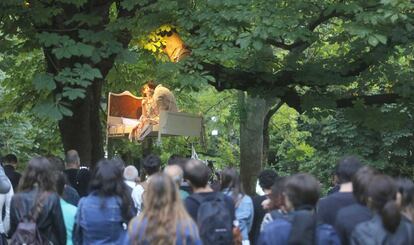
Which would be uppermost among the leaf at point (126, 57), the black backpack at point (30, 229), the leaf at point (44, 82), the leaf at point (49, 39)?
the leaf at point (49, 39)

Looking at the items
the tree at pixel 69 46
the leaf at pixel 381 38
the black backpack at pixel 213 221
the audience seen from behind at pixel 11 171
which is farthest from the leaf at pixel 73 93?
the black backpack at pixel 213 221

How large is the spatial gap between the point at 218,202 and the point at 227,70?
24.5ft

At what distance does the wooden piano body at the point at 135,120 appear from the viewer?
42.0 ft

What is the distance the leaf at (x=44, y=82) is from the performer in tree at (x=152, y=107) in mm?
2809

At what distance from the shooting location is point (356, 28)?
9.89m

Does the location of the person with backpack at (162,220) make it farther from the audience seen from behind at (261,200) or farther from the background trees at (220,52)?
the background trees at (220,52)

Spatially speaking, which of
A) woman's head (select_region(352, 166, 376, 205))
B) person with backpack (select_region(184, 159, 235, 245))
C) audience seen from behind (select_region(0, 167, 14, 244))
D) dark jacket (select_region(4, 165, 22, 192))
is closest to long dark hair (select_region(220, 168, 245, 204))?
person with backpack (select_region(184, 159, 235, 245))

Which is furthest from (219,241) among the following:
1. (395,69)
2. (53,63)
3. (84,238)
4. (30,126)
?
(30,126)

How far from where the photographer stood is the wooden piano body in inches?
504

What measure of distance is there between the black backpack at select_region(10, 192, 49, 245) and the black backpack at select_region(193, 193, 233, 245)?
58.0 inches

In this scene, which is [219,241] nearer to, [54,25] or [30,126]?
[54,25]

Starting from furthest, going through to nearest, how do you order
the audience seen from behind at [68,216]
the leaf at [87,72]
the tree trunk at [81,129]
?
the tree trunk at [81,129], the leaf at [87,72], the audience seen from behind at [68,216]

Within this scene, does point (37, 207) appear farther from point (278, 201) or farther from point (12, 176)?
point (12, 176)

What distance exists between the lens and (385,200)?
5309 millimetres
